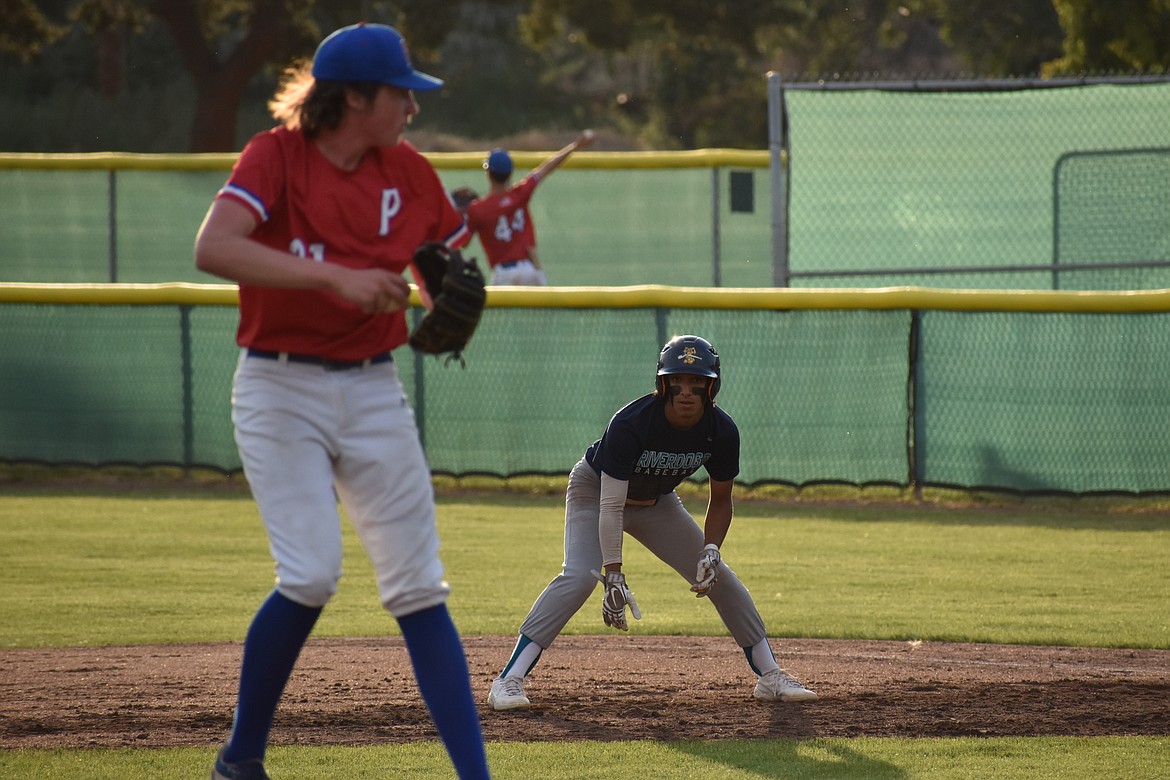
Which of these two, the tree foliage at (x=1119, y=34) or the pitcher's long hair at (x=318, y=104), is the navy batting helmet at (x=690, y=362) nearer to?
the pitcher's long hair at (x=318, y=104)

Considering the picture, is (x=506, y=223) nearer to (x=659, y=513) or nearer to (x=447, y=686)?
(x=659, y=513)

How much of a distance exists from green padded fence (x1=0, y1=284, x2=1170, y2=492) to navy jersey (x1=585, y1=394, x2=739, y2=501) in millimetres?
5368

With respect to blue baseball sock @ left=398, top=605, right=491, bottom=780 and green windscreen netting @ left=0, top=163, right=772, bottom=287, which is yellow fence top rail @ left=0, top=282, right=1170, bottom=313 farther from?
blue baseball sock @ left=398, top=605, right=491, bottom=780

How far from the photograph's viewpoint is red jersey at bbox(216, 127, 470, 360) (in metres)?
3.67

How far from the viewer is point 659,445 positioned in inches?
212

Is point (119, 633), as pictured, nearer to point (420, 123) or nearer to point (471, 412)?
point (471, 412)

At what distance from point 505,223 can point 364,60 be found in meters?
9.99

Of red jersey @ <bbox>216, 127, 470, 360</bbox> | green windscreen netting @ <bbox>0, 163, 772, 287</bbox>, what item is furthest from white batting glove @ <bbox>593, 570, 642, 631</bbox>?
green windscreen netting @ <bbox>0, 163, 772, 287</bbox>

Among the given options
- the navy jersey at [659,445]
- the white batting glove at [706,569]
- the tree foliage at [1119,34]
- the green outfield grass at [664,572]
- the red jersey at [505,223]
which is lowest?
the green outfield grass at [664,572]

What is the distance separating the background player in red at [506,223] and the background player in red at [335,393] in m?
9.56

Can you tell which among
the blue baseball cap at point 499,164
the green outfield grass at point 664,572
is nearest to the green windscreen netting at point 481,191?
the blue baseball cap at point 499,164

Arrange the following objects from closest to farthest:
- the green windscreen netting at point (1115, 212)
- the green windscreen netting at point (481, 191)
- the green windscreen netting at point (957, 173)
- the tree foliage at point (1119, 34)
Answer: the green windscreen netting at point (1115, 212)
the green windscreen netting at point (957, 173)
the tree foliage at point (1119, 34)
the green windscreen netting at point (481, 191)

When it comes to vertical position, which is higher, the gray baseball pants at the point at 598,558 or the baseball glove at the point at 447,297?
the baseball glove at the point at 447,297

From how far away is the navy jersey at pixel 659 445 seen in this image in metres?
5.31
